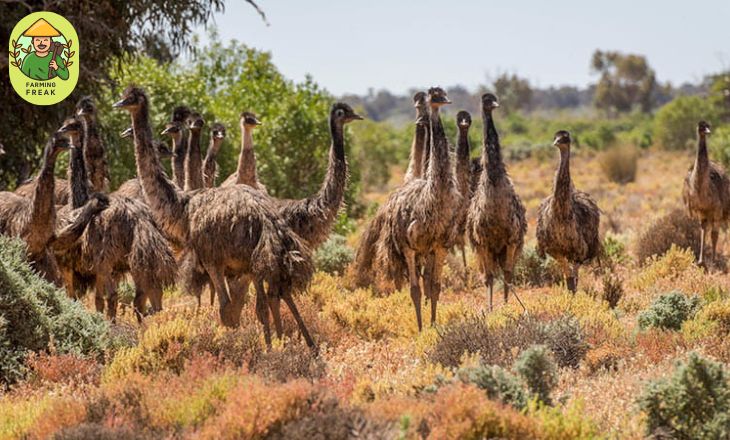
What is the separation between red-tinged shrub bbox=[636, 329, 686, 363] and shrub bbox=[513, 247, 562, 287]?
5.09 metres

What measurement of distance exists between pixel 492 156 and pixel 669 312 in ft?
7.74

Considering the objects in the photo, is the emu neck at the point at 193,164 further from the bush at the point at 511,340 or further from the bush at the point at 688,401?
the bush at the point at 688,401

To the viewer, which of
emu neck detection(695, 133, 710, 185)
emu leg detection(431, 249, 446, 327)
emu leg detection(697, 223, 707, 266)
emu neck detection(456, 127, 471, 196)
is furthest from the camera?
emu neck detection(695, 133, 710, 185)

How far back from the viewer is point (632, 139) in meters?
47.4

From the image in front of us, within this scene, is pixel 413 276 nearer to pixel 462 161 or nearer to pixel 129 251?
pixel 462 161

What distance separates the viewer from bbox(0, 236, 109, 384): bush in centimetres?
675

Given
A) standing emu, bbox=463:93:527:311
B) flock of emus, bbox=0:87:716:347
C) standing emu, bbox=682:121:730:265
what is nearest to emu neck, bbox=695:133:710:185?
standing emu, bbox=682:121:730:265

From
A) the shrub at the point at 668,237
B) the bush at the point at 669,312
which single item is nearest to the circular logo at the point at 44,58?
the bush at the point at 669,312

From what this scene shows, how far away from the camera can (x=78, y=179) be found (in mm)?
9172

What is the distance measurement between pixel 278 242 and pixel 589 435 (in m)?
3.35

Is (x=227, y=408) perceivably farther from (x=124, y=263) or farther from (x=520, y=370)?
(x=124, y=263)

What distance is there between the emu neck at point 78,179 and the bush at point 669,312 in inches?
222

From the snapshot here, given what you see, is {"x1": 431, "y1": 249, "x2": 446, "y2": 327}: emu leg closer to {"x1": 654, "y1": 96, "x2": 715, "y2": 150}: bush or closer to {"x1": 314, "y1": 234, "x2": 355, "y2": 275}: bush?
{"x1": 314, "y1": 234, "x2": 355, "y2": 275}: bush

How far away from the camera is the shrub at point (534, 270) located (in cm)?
1284
